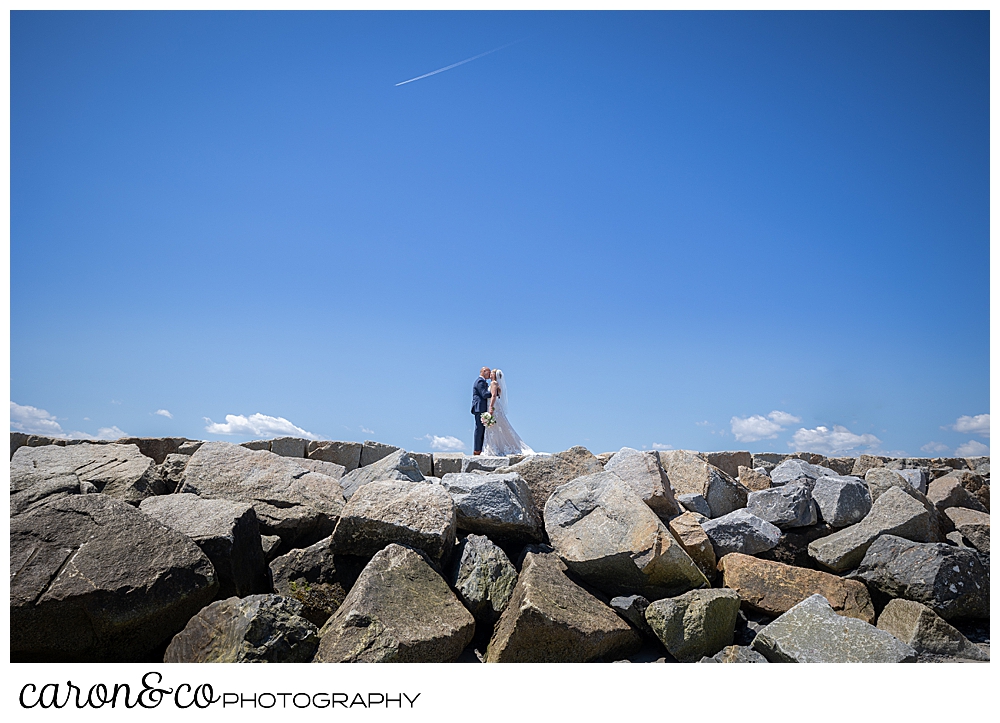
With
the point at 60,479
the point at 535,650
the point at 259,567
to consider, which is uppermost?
the point at 60,479

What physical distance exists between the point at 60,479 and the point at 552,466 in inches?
133

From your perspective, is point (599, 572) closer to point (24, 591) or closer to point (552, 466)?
point (552, 466)

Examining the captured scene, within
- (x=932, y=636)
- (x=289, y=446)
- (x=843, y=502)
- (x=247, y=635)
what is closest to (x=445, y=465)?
(x=289, y=446)

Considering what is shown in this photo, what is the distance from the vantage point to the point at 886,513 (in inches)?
175

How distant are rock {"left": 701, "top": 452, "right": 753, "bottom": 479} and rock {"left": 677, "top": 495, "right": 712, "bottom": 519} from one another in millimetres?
2655

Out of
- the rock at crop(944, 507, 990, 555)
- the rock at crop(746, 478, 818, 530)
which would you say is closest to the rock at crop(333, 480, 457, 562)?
the rock at crop(746, 478, 818, 530)

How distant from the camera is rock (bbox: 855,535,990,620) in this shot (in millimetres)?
3840

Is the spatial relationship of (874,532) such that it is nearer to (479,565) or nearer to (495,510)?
(495,510)

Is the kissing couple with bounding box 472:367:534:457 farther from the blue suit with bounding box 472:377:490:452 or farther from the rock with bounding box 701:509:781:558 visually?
the rock with bounding box 701:509:781:558

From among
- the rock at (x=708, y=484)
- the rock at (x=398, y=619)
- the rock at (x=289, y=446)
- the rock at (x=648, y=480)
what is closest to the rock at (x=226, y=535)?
the rock at (x=398, y=619)

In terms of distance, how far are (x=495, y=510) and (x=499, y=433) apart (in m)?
7.03

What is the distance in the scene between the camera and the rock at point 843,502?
4.69 m

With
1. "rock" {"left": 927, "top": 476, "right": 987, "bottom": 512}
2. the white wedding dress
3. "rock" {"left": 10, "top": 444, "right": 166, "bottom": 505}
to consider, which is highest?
"rock" {"left": 10, "top": 444, "right": 166, "bottom": 505}

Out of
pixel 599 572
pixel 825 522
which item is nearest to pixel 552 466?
pixel 599 572
